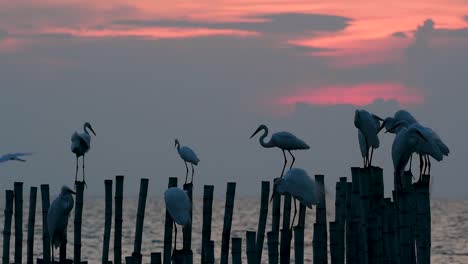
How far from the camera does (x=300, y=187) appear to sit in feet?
50.4

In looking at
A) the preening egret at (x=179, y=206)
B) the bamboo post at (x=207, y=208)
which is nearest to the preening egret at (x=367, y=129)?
the bamboo post at (x=207, y=208)

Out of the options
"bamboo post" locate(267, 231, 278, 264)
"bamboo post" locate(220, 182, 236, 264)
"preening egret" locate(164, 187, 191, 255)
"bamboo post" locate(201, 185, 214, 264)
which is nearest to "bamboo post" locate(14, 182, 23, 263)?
"preening egret" locate(164, 187, 191, 255)

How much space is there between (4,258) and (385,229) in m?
7.27

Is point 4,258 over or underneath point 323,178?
underneath

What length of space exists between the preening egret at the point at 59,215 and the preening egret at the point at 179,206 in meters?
1.57

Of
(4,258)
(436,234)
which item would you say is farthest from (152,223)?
(4,258)

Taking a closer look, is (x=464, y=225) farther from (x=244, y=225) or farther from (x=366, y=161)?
(x=366, y=161)

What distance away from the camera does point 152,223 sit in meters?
84.5

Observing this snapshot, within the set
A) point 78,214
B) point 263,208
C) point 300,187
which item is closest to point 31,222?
point 78,214

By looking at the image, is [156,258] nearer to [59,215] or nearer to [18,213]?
[59,215]

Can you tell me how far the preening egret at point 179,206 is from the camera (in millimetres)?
15781

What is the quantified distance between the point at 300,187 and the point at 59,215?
12.0 feet

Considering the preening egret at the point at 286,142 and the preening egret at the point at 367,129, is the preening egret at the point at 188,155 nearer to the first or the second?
the preening egret at the point at 286,142

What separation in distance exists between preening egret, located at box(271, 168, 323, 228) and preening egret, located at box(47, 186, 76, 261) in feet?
10.5
